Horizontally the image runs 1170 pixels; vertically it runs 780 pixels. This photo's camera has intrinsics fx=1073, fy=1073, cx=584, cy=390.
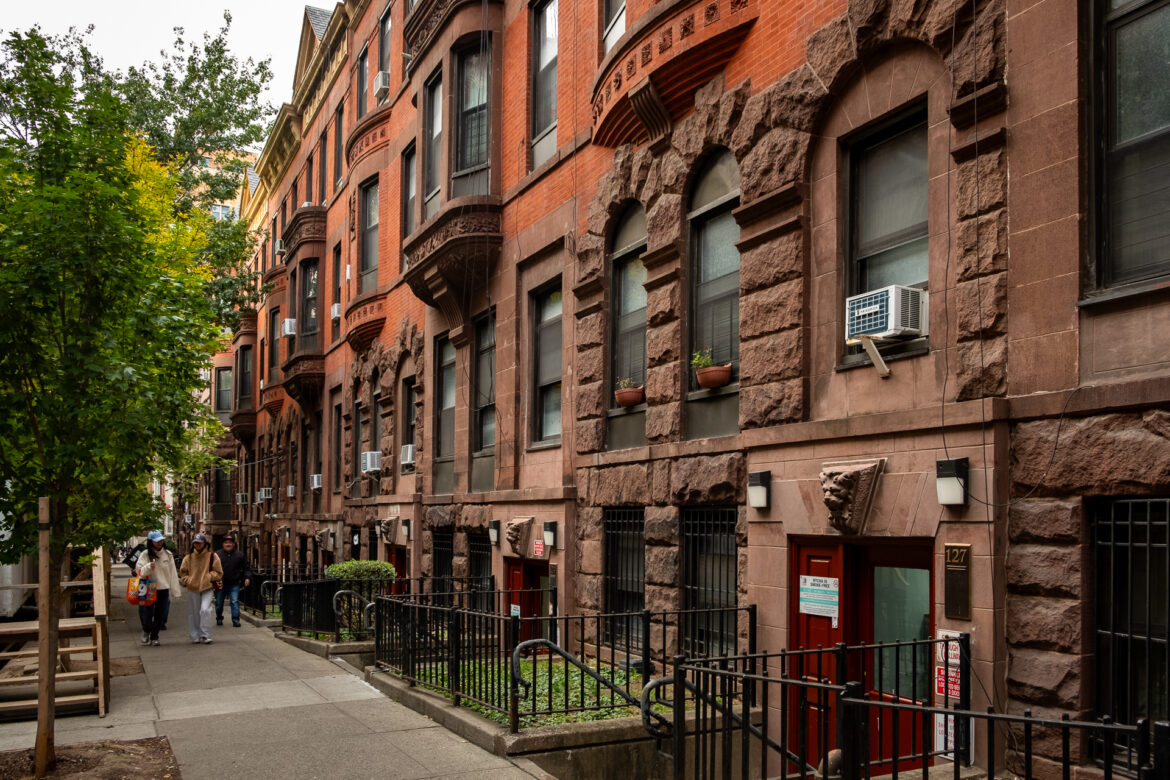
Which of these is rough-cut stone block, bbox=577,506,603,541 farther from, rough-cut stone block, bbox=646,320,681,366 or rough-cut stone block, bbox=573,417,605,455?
rough-cut stone block, bbox=646,320,681,366

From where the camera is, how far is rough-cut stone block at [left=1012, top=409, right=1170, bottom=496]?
6172 millimetres

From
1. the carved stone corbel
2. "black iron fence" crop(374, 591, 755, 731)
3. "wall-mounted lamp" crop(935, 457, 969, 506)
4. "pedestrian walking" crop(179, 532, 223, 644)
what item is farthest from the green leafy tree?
"pedestrian walking" crop(179, 532, 223, 644)

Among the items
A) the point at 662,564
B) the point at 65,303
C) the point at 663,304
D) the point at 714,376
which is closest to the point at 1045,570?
the point at 714,376

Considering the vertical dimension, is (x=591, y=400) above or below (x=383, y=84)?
below

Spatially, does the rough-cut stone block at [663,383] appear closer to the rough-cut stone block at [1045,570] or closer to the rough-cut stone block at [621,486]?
the rough-cut stone block at [621,486]

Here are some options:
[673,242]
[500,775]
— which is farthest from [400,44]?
[500,775]

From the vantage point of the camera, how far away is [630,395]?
40.8 feet

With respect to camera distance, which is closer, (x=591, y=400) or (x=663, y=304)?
(x=663, y=304)

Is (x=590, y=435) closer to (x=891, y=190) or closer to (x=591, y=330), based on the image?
(x=591, y=330)

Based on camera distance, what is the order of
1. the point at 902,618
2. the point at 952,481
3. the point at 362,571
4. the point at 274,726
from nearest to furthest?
the point at 952,481 < the point at 902,618 < the point at 274,726 < the point at 362,571

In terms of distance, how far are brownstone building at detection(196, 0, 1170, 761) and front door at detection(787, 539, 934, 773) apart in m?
0.03

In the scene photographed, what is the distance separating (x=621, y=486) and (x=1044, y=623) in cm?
617

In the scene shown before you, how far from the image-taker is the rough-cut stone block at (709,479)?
10.2 metres

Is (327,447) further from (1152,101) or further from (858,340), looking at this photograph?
(1152,101)
